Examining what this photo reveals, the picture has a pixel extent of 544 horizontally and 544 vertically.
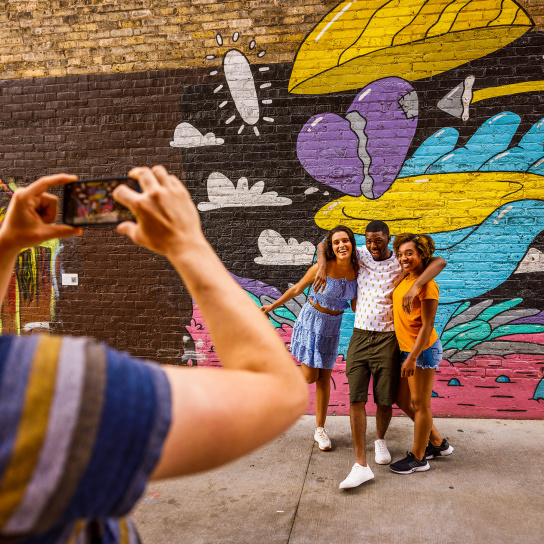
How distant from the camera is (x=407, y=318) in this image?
3.58 meters

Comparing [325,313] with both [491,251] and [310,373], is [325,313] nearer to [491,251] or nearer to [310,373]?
[310,373]

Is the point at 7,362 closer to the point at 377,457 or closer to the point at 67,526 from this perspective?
the point at 67,526

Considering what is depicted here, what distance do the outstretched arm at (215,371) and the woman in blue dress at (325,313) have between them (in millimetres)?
3321

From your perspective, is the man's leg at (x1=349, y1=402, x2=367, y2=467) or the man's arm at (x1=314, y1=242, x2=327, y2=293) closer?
the man's leg at (x1=349, y1=402, x2=367, y2=467)

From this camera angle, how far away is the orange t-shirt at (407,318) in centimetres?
351

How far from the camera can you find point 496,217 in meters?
4.63

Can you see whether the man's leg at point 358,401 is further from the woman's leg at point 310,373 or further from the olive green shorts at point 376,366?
the woman's leg at point 310,373

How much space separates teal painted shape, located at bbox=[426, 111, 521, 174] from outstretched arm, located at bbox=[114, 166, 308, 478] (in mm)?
4482

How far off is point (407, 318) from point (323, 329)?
843mm

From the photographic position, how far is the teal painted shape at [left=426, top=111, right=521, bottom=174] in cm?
459

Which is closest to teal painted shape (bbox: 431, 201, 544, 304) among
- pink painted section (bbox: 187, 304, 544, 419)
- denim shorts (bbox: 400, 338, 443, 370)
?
pink painted section (bbox: 187, 304, 544, 419)

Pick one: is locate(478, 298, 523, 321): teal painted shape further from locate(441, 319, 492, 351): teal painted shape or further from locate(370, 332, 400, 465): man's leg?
locate(370, 332, 400, 465): man's leg

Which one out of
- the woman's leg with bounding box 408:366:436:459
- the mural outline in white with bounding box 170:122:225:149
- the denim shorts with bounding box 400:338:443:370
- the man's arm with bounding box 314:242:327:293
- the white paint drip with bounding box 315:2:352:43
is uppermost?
the white paint drip with bounding box 315:2:352:43

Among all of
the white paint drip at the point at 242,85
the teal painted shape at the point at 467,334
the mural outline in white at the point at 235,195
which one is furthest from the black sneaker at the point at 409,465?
the white paint drip at the point at 242,85
